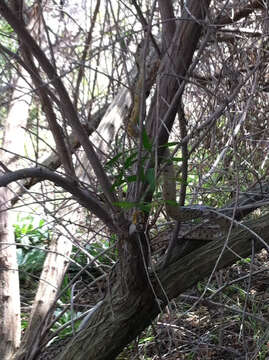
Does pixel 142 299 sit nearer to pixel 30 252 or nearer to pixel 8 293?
pixel 8 293

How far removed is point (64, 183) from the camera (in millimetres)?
2092

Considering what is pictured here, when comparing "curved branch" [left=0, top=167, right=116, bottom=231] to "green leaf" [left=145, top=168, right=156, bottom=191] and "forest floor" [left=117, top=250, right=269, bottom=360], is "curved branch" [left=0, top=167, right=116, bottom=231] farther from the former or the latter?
"forest floor" [left=117, top=250, right=269, bottom=360]

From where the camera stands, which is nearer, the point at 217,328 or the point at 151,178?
the point at 151,178

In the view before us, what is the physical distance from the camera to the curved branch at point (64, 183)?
182 centimetres

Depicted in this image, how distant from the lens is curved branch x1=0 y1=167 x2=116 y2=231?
5.97 ft

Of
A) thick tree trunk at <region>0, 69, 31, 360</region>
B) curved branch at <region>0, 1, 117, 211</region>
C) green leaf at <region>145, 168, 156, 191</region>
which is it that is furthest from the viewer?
thick tree trunk at <region>0, 69, 31, 360</region>

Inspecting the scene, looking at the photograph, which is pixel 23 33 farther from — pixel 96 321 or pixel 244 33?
pixel 244 33

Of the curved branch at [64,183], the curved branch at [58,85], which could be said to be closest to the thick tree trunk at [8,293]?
the curved branch at [64,183]

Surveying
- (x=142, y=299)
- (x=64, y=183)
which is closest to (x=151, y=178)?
(x=64, y=183)

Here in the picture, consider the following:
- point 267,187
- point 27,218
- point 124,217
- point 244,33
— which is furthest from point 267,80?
point 27,218

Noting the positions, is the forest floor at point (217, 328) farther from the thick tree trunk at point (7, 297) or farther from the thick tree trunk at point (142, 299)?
the thick tree trunk at point (7, 297)

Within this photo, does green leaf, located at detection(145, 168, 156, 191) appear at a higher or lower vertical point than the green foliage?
lower

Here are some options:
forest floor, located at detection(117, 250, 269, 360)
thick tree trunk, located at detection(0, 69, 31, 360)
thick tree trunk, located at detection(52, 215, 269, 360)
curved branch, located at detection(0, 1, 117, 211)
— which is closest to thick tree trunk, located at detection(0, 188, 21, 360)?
thick tree trunk, located at detection(0, 69, 31, 360)

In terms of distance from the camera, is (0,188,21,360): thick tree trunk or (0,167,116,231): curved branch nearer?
(0,167,116,231): curved branch
